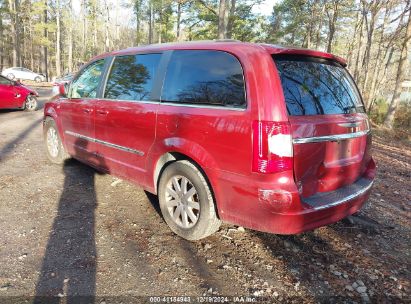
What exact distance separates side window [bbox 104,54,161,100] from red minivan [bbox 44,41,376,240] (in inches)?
0.7

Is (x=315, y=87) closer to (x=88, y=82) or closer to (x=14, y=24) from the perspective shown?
(x=88, y=82)

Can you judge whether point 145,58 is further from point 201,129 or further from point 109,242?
point 109,242

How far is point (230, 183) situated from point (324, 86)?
1294 millimetres

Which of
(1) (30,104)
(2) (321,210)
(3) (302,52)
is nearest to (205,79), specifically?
(3) (302,52)

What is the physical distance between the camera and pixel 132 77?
13.2ft

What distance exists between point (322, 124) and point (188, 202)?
4.81ft

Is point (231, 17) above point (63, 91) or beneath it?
above

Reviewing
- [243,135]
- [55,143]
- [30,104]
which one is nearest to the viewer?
[243,135]

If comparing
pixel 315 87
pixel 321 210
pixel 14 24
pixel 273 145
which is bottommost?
pixel 321 210

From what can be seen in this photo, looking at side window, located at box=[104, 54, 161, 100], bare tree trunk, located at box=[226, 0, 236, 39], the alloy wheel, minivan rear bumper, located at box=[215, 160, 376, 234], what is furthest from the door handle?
bare tree trunk, located at box=[226, 0, 236, 39]

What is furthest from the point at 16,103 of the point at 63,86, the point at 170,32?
the point at 170,32

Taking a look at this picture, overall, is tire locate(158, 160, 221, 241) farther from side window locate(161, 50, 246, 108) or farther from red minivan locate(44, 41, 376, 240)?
side window locate(161, 50, 246, 108)

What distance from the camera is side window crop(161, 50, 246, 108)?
114 inches

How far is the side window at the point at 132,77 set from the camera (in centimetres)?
375
